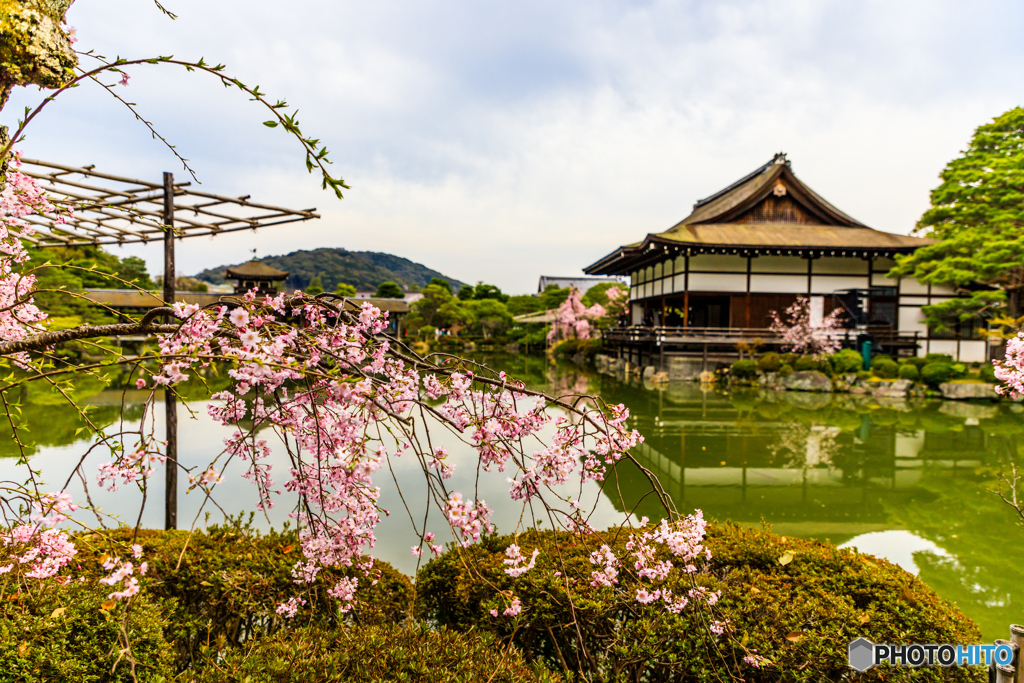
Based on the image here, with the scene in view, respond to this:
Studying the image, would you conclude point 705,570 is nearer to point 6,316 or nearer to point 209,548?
point 209,548

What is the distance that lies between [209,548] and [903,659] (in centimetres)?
298

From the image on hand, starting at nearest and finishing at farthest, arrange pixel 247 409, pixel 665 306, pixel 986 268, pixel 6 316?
pixel 247 409, pixel 6 316, pixel 986 268, pixel 665 306

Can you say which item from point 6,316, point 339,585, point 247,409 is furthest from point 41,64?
point 339,585

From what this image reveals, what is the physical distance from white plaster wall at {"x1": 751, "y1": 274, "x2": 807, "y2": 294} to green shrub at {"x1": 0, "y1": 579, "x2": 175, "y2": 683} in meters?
16.8

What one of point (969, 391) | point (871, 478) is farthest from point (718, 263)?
point (871, 478)

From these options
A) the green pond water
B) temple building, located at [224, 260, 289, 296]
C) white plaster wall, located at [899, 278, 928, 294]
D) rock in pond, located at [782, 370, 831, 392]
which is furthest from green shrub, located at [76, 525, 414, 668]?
temple building, located at [224, 260, 289, 296]

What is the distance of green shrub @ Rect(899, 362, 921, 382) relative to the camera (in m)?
12.1

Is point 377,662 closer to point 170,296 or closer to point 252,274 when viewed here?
point 170,296

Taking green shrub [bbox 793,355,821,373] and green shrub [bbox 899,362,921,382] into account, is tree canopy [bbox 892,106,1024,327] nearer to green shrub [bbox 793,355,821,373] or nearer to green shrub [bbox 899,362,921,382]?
green shrub [bbox 899,362,921,382]

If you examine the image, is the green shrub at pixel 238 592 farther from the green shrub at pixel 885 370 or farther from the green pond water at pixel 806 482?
the green shrub at pixel 885 370

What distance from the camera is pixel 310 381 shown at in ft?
4.85

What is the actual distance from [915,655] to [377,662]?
1.96 metres

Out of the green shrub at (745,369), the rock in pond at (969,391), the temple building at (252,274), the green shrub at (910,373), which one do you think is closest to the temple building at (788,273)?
the green shrub at (745,369)

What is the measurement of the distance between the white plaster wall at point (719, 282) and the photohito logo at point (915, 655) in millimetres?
14790
